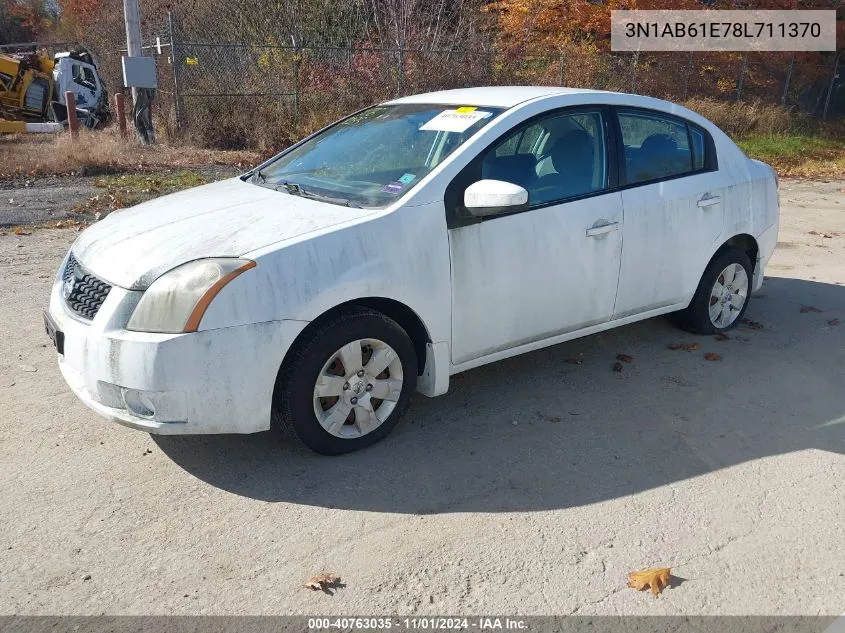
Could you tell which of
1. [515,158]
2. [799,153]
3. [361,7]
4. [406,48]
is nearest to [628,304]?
[515,158]

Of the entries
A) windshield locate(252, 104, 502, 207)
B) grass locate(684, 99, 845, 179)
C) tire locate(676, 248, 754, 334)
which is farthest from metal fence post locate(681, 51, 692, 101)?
windshield locate(252, 104, 502, 207)

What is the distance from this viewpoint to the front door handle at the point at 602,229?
4.46 meters

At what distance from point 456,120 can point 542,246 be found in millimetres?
842

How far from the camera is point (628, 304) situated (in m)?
4.85

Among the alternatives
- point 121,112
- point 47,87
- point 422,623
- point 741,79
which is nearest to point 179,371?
point 422,623

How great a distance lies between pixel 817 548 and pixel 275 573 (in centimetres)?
215

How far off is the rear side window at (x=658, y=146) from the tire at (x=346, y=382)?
1929 mm

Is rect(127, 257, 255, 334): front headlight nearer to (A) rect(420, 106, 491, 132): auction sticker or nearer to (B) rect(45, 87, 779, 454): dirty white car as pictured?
(B) rect(45, 87, 779, 454): dirty white car

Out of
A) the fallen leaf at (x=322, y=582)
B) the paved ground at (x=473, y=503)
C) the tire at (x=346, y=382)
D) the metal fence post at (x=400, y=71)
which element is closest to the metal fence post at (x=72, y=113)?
the metal fence post at (x=400, y=71)

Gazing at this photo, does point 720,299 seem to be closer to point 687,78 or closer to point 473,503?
point 473,503

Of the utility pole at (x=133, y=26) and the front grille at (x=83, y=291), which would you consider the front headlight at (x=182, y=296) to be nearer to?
the front grille at (x=83, y=291)

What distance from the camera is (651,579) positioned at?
2965 mm

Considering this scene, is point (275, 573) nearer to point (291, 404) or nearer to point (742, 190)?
point (291, 404)

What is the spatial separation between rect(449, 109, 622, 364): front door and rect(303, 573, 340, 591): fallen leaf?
4.76 feet
